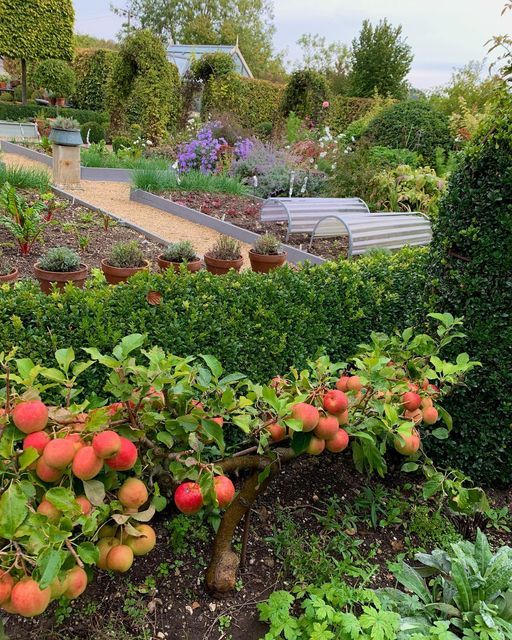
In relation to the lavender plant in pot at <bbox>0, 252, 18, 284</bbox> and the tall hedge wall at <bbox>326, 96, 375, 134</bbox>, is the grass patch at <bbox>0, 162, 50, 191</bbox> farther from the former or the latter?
the tall hedge wall at <bbox>326, 96, 375, 134</bbox>

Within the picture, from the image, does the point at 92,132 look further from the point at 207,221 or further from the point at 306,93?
the point at 207,221

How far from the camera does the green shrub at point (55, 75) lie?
677 inches

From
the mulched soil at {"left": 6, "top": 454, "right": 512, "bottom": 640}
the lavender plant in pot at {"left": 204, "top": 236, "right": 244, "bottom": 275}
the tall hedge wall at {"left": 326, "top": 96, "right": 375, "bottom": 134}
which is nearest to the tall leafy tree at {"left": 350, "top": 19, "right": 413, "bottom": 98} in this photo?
the tall hedge wall at {"left": 326, "top": 96, "right": 375, "bottom": 134}

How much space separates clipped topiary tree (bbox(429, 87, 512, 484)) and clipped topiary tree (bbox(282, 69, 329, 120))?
1501 centimetres

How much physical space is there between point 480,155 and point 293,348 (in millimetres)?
1548

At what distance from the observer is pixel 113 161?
11578mm

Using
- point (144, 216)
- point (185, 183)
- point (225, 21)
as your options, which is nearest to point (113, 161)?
point (185, 183)

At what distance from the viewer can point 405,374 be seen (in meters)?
2.29

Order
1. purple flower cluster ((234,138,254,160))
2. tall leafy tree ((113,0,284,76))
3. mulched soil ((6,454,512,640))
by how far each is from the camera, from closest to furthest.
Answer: mulched soil ((6,454,512,640)) < purple flower cluster ((234,138,254,160)) < tall leafy tree ((113,0,284,76))

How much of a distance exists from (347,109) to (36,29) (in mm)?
10668

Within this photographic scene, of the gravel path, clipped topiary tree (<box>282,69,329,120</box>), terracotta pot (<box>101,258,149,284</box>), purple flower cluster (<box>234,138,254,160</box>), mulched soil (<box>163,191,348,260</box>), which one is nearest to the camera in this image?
terracotta pot (<box>101,258,149,284</box>)

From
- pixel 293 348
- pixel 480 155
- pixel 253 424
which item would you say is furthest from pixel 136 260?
pixel 253 424

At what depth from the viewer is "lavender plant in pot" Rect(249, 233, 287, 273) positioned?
19.2 ft

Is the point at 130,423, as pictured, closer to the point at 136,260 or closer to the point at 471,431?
the point at 471,431
